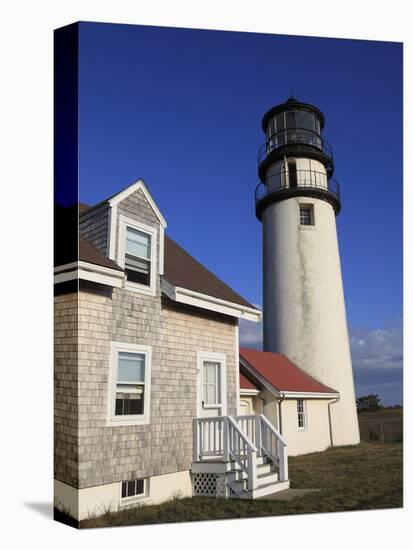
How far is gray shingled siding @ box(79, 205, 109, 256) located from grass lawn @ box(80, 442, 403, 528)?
366cm

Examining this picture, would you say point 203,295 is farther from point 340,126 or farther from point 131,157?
point 340,126

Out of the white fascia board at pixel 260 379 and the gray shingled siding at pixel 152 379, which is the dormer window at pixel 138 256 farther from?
the white fascia board at pixel 260 379

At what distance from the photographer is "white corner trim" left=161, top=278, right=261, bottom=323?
30.9 ft

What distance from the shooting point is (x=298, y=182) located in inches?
600

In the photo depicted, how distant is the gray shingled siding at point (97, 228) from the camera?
28.3 feet

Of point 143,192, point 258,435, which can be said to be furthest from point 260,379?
point 143,192

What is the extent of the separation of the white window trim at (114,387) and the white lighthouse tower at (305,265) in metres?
5.78

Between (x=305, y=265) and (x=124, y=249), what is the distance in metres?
7.03

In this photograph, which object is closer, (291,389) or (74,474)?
(74,474)

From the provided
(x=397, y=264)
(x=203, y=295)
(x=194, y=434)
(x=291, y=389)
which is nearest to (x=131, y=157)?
(x=203, y=295)

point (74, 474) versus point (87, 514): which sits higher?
point (74, 474)

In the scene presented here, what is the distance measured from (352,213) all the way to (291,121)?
249 centimetres

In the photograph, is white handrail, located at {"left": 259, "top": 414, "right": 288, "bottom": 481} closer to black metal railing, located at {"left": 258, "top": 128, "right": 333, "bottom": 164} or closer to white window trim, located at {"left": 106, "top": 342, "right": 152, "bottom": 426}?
white window trim, located at {"left": 106, "top": 342, "right": 152, "bottom": 426}

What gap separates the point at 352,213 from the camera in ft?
42.0
